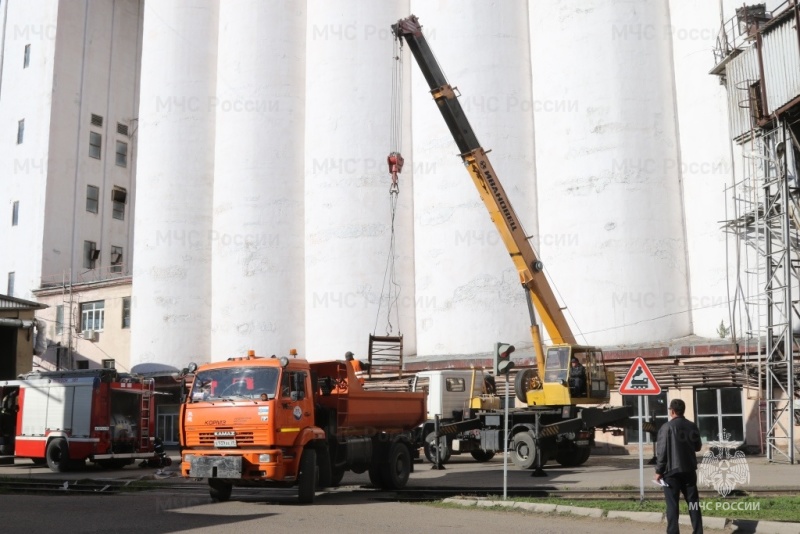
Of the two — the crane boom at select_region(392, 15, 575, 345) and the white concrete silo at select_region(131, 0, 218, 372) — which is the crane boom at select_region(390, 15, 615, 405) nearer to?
the crane boom at select_region(392, 15, 575, 345)

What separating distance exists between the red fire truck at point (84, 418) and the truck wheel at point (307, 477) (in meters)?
11.9

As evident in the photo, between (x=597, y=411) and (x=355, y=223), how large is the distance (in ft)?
57.4

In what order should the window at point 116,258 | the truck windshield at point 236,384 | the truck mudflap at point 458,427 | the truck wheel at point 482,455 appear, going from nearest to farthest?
the truck windshield at point 236,384, the truck mudflap at point 458,427, the truck wheel at point 482,455, the window at point 116,258

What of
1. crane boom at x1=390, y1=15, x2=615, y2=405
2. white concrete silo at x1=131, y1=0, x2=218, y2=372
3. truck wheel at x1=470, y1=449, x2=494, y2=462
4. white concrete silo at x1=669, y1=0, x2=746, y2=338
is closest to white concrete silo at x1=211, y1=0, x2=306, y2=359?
white concrete silo at x1=131, y1=0, x2=218, y2=372

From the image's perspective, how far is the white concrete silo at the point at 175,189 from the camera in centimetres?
4238

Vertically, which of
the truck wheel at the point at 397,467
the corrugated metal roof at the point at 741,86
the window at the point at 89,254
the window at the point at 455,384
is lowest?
the truck wheel at the point at 397,467

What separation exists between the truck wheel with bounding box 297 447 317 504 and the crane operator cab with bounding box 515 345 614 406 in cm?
940

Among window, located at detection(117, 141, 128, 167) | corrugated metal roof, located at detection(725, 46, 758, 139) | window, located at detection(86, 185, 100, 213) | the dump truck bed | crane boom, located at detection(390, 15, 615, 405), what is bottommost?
the dump truck bed

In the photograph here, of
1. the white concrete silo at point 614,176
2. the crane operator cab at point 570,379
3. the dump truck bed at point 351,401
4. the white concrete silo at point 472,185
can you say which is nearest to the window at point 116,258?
the white concrete silo at point 472,185

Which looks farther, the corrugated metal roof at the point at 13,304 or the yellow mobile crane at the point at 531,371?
the corrugated metal roof at the point at 13,304

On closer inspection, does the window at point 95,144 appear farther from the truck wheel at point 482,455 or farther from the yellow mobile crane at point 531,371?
the truck wheel at point 482,455

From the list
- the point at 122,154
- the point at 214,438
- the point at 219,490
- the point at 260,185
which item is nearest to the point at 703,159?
the point at 260,185

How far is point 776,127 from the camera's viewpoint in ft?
85.4

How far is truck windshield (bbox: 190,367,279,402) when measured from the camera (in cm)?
1541
